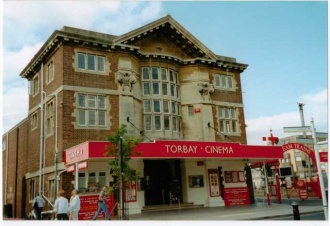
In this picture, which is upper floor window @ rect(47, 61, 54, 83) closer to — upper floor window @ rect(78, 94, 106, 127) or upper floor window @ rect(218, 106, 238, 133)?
upper floor window @ rect(78, 94, 106, 127)

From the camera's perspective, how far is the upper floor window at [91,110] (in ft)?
69.3

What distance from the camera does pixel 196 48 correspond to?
26.3 m

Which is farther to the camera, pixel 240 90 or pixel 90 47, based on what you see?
pixel 240 90

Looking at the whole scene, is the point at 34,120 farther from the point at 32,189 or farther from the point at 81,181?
the point at 81,181

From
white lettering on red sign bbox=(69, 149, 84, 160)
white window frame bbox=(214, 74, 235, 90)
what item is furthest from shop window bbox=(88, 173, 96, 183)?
white window frame bbox=(214, 74, 235, 90)

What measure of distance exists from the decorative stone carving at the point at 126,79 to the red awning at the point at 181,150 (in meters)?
4.96

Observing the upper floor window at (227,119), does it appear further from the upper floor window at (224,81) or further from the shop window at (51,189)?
the shop window at (51,189)

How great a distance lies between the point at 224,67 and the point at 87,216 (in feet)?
50.0

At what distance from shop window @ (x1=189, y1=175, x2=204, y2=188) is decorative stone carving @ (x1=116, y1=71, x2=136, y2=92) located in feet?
23.3

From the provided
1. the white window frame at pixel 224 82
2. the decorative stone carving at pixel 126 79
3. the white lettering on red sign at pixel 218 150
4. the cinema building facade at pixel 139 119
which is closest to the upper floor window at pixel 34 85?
the cinema building facade at pixel 139 119

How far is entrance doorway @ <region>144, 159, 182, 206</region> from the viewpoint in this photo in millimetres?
23438
